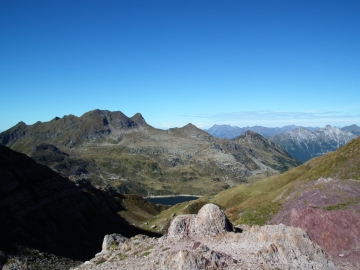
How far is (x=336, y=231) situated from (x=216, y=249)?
69.4 ft

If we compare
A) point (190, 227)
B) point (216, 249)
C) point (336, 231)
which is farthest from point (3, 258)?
point (336, 231)

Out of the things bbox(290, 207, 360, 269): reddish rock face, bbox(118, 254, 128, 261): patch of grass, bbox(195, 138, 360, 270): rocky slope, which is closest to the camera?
bbox(118, 254, 128, 261): patch of grass

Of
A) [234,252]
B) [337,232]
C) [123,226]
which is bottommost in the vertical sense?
[123,226]

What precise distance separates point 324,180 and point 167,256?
48342 millimetres

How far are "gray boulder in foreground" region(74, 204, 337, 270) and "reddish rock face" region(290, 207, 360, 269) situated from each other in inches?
483

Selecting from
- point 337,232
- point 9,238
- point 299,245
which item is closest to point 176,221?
point 299,245

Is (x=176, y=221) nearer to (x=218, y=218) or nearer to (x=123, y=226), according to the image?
(x=218, y=218)

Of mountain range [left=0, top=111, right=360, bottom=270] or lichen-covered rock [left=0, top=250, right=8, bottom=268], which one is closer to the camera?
mountain range [left=0, top=111, right=360, bottom=270]

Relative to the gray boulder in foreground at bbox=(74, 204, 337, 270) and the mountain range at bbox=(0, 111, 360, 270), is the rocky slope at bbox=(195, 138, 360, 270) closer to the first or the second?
the mountain range at bbox=(0, 111, 360, 270)

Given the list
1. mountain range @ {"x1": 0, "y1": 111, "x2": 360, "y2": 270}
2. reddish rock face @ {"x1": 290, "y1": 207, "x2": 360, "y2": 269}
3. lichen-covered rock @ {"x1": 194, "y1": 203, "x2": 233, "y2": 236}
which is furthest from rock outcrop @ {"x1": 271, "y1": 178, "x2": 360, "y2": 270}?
lichen-covered rock @ {"x1": 194, "y1": 203, "x2": 233, "y2": 236}

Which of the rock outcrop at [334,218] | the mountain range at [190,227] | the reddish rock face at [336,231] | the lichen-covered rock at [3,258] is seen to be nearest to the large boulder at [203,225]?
the mountain range at [190,227]

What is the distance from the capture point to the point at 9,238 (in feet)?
181

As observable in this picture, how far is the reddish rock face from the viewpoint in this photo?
36131 millimetres

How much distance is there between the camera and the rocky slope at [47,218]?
5378cm
